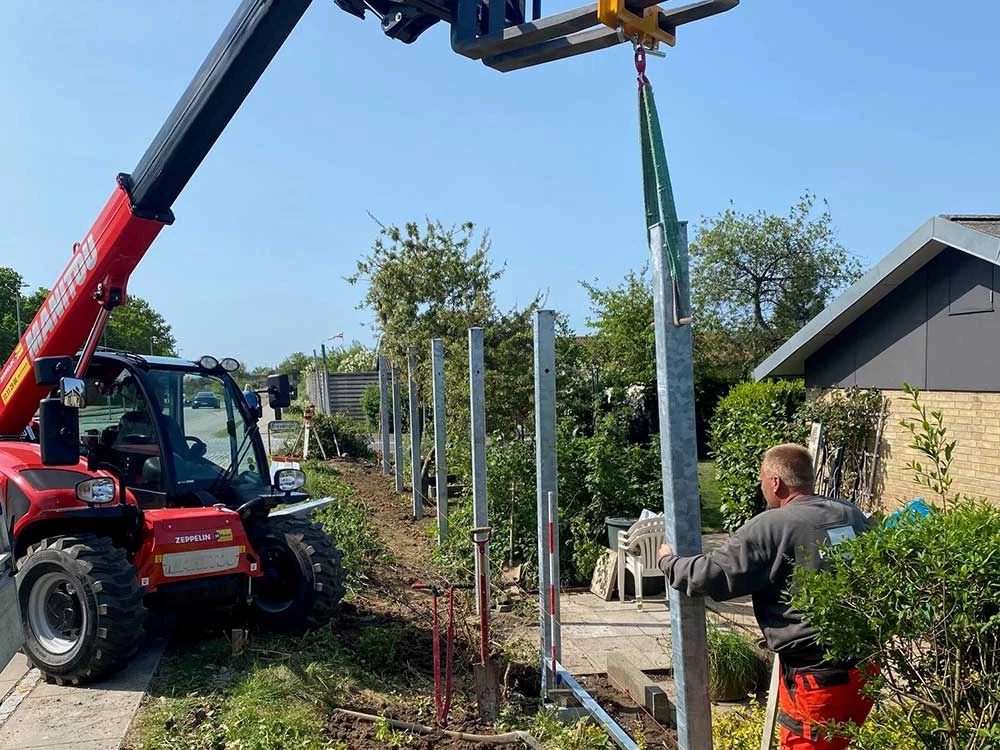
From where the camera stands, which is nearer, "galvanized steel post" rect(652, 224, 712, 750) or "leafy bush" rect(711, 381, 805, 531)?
"galvanized steel post" rect(652, 224, 712, 750)

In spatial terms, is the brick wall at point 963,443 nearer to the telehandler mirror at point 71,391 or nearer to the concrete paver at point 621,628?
the concrete paver at point 621,628

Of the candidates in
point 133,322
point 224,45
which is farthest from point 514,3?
point 133,322

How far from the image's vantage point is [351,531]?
977cm

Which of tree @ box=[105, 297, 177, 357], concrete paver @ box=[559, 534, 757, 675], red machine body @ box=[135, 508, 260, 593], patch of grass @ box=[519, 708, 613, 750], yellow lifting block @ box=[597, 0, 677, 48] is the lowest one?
concrete paver @ box=[559, 534, 757, 675]

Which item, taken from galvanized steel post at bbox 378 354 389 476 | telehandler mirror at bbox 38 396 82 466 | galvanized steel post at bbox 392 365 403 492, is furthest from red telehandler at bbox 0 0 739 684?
galvanized steel post at bbox 378 354 389 476

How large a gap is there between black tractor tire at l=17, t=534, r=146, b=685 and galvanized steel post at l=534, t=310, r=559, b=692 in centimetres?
267

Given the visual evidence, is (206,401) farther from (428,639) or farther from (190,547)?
(428,639)

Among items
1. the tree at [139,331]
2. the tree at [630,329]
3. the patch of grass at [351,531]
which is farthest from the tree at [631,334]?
the tree at [139,331]

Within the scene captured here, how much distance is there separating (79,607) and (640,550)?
4.74 m

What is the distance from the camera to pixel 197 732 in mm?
4816

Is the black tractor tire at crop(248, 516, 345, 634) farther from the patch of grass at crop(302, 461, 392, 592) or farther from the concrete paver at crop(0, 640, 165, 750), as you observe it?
the concrete paver at crop(0, 640, 165, 750)

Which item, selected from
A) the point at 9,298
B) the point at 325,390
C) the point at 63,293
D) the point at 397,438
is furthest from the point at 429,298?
the point at 9,298

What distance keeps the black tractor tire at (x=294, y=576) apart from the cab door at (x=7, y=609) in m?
2.41

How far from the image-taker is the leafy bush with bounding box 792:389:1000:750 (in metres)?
2.40
